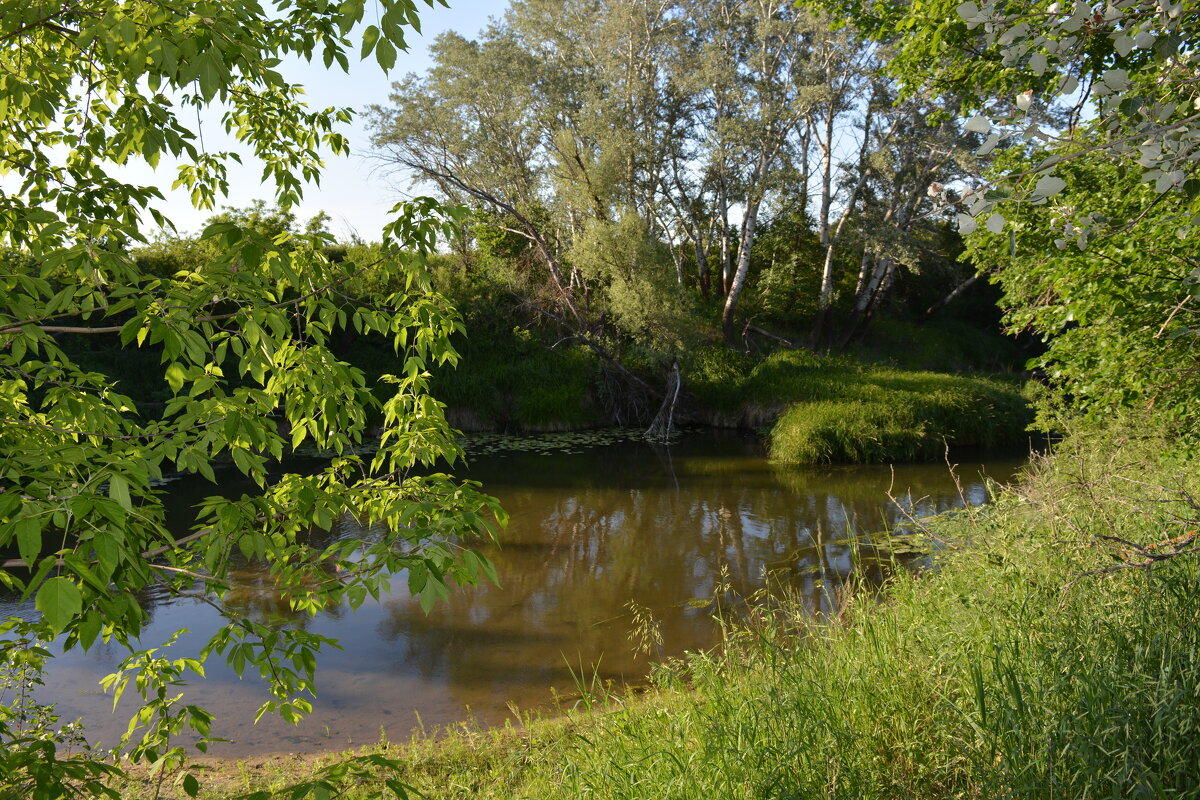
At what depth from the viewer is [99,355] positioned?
13.8 metres

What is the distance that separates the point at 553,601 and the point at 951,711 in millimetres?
4853

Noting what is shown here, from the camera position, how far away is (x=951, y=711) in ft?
9.21

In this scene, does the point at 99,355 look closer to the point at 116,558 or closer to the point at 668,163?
the point at 668,163

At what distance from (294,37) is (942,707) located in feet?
12.8

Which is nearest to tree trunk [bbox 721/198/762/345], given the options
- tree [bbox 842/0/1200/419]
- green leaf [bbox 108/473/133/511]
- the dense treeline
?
the dense treeline

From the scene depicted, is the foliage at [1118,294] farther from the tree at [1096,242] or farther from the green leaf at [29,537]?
the green leaf at [29,537]

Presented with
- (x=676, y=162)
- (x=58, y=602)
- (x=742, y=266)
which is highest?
(x=676, y=162)

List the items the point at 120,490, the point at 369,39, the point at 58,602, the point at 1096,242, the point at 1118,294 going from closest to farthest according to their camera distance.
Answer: the point at 58,602 < the point at 120,490 < the point at 369,39 < the point at 1096,242 < the point at 1118,294

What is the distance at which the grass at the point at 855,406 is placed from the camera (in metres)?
13.5

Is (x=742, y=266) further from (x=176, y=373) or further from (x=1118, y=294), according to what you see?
(x=176, y=373)

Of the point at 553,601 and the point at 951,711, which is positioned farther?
the point at 553,601

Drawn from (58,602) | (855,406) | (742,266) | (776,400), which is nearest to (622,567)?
(58,602)

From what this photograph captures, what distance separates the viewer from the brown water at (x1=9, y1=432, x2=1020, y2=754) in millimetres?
5316

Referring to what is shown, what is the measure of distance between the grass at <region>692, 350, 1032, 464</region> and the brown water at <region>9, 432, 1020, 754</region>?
82cm
